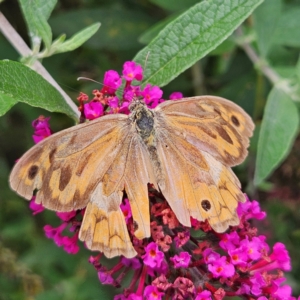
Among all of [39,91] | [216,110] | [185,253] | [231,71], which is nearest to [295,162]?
[231,71]

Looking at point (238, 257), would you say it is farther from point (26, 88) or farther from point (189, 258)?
point (26, 88)

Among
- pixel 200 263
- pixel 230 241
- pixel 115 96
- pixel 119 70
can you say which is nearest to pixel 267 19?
pixel 119 70

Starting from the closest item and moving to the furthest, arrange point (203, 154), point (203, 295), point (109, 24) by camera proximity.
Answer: point (203, 295), point (203, 154), point (109, 24)

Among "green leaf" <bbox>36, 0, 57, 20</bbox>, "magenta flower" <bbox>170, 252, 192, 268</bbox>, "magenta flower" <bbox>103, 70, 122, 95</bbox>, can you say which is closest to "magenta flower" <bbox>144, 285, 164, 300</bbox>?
"magenta flower" <bbox>170, 252, 192, 268</bbox>

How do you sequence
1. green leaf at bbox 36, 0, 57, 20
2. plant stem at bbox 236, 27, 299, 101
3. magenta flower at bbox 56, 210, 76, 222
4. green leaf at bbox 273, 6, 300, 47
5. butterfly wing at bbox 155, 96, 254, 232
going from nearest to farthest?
butterfly wing at bbox 155, 96, 254, 232 < magenta flower at bbox 56, 210, 76, 222 < green leaf at bbox 36, 0, 57, 20 < plant stem at bbox 236, 27, 299, 101 < green leaf at bbox 273, 6, 300, 47

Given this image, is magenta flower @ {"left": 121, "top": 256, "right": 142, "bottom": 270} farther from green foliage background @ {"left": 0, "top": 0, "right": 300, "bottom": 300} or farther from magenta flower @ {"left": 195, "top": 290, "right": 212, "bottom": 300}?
green foliage background @ {"left": 0, "top": 0, "right": 300, "bottom": 300}

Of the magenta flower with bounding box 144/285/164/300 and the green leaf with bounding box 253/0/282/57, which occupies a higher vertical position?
the magenta flower with bounding box 144/285/164/300

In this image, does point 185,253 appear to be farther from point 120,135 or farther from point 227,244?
point 120,135
